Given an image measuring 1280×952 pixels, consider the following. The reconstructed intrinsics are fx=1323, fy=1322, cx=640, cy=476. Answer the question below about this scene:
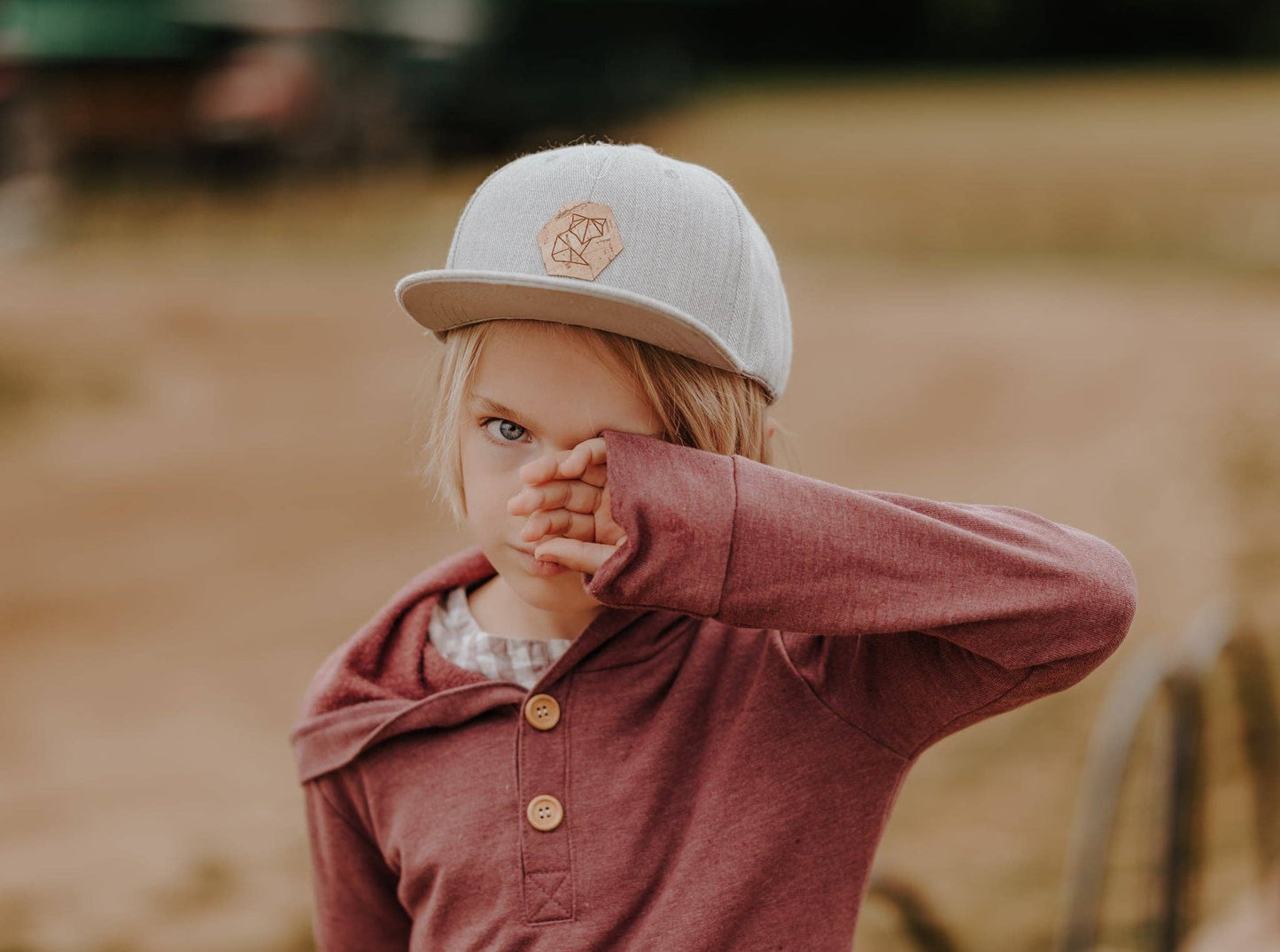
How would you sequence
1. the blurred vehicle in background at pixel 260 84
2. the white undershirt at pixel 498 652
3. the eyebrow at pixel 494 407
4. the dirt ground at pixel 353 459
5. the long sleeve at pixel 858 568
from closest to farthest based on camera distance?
the long sleeve at pixel 858 568
the eyebrow at pixel 494 407
the white undershirt at pixel 498 652
the dirt ground at pixel 353 459
the blurred vehicle in background at pixel 260 84

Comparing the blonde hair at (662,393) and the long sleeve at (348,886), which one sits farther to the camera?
the long sleeve at (348,886)

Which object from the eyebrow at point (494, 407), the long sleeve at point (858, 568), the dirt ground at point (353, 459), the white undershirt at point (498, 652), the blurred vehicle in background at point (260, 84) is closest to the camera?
the long sleeve at point (858, 568)

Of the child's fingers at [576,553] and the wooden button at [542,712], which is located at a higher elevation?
the child's fingers at [576,553]

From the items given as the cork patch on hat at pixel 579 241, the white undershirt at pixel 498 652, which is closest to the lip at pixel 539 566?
the white undershirt at pixel 498 652

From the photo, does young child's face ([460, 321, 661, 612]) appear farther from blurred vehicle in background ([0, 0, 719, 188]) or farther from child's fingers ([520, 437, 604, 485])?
blurred vehicle in background ([0, 0, 719, 188])

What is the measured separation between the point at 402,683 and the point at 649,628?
0.83ft

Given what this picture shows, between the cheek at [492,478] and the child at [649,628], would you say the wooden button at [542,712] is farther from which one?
the cheek at [492,478]

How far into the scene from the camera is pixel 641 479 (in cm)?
109

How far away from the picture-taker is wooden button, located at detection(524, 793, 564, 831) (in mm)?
1223

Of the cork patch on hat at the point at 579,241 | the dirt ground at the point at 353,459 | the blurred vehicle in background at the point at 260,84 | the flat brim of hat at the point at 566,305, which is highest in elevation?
the blurred vehicle in background at the point at 260,84

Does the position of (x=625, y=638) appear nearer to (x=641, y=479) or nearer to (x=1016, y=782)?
(x=641, y=479)

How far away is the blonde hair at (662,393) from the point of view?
1181mm

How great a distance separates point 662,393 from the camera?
1.19 meters

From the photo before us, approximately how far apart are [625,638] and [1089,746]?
3.16 m
